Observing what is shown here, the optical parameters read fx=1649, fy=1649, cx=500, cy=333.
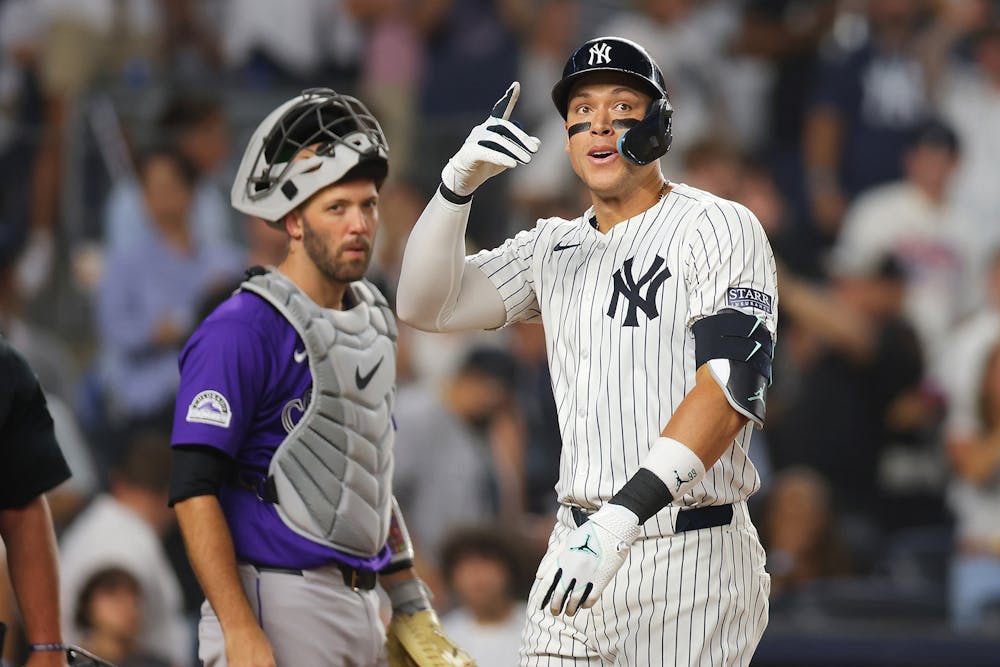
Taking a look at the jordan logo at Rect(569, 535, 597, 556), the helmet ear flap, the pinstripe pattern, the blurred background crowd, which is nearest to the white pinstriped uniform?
the pinstripe pattern

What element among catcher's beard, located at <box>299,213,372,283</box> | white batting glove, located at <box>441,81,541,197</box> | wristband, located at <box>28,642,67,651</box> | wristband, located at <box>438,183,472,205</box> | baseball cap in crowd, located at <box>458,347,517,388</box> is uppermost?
baseball cap in crowd, located at <box>458,347,517,388</box>

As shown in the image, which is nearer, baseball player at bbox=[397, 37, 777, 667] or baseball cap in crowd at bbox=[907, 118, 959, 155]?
baseball player at bbox=[397, 37, 777, 667]

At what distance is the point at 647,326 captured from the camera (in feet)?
12.1

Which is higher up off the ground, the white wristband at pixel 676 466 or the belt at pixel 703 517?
the white wristband at pixel 676 466

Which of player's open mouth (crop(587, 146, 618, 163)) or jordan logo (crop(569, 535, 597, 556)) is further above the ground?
player's open mouth (crop(587, 146, 618, 163))

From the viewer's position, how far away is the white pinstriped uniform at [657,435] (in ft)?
11.9

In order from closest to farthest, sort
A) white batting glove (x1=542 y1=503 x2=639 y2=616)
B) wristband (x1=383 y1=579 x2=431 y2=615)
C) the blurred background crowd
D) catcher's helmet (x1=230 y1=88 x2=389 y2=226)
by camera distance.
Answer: white batting glove (x1=542 y1=503 x2=639 y2=616)
catcher's helmet (x1=230 y1=88 x2=389 y2=226)
wristband (x1=383 y1=579 x2=431 y2=615)
the blurred background crowd

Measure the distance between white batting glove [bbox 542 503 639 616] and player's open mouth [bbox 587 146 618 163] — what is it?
2.73ft

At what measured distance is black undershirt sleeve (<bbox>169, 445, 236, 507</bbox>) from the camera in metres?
3.79

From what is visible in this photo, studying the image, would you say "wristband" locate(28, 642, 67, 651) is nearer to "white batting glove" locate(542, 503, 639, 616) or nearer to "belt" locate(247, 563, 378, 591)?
"belt" locate(247, 563, 378, 591)

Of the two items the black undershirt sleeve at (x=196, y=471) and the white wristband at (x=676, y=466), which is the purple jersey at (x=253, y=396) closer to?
the black undershirt sleeve at (x=196, y=471)

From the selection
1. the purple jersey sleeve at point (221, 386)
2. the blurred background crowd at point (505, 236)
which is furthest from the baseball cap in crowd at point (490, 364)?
the purple jersey sleeve at point (221, 386)

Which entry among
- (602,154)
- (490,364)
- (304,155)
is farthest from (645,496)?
(490,364)

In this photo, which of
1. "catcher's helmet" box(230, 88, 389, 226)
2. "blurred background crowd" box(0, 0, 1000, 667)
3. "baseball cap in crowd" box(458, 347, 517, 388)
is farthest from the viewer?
"baseball cap in crowd" box(458, 347, 517, 388)
